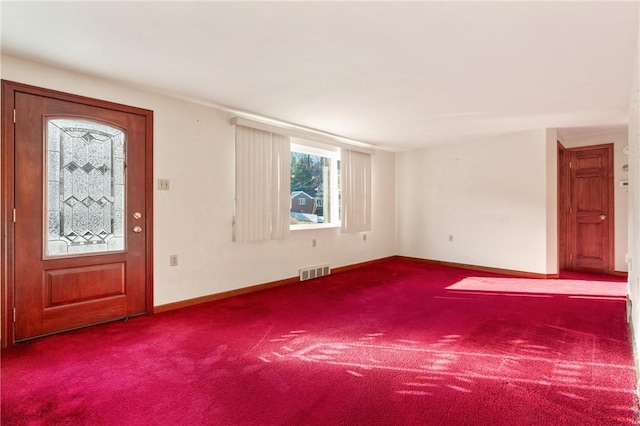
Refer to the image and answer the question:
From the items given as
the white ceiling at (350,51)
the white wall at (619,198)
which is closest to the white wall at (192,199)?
the white ceiling at (350,51)

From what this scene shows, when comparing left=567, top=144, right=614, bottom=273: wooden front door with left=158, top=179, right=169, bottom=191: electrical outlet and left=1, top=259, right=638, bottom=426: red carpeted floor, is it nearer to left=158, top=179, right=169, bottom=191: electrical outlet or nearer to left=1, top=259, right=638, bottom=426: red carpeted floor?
left=1, top=259, right=638, bottom=426: red carpeted floor

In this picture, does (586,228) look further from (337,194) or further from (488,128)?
(337,194)

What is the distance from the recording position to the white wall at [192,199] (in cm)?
340

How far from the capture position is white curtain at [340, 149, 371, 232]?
5.85 m

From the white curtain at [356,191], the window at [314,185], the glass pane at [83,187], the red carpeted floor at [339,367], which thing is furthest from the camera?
the white curtain at [356,191]

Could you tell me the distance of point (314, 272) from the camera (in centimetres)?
530

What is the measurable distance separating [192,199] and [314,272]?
2270mm

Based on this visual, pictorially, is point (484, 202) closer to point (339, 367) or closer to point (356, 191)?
point (356, 191)

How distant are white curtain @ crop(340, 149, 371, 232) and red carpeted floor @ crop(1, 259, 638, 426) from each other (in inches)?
89.0

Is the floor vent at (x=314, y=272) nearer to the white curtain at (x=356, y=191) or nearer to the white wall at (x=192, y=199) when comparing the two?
the white wall at (x=192, y=199)

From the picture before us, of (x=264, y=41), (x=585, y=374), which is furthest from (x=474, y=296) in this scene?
(x=264, y=41)

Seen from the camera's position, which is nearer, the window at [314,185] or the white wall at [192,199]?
the white wall at [192,199]

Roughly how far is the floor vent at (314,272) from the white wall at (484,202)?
2.28m

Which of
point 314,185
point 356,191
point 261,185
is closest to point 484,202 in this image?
point 356,191
